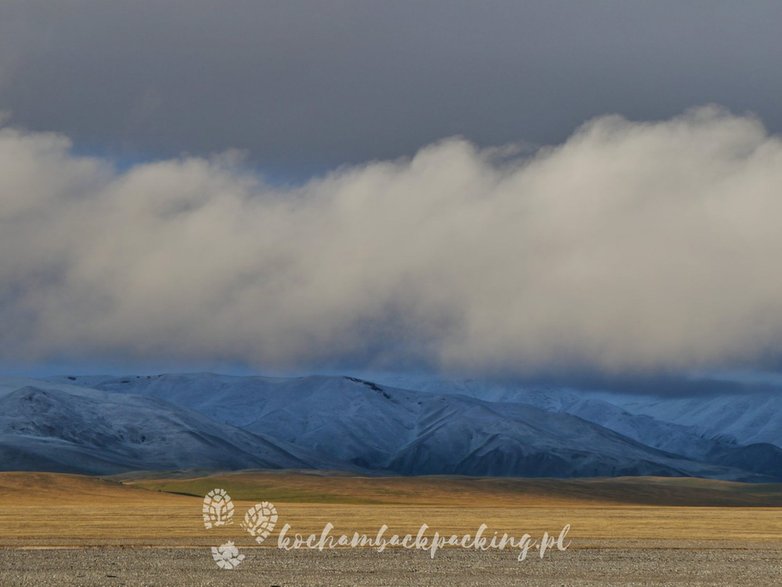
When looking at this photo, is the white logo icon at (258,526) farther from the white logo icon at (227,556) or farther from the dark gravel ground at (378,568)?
the dark gravel ground at (378,568)

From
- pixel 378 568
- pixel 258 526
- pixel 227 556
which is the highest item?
pixel 227 556

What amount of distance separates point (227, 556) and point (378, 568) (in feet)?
40.7

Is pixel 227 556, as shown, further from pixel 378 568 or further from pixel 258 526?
pixel 258 526

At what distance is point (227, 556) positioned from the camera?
68.9 metres

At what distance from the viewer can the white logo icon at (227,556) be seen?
62.6m

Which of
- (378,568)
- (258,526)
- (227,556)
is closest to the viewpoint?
(378,568)

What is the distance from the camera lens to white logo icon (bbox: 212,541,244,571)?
62631 mm

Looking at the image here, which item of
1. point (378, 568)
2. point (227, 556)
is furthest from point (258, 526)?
point (378, 568)

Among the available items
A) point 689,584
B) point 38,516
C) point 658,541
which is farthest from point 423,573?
point 38,516

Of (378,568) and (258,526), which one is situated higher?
(378,568)

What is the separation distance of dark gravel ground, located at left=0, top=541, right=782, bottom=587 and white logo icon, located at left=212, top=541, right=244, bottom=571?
2.15 ft

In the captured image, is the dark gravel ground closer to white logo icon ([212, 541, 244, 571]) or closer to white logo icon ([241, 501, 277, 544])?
white logo icon ([212, 541, 244, 571])

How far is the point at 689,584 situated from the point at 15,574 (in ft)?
113

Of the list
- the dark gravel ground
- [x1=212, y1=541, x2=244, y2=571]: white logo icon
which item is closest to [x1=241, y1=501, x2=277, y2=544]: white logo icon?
[x1=212, y1=541, x2=244, y2=571]: white logo icon
